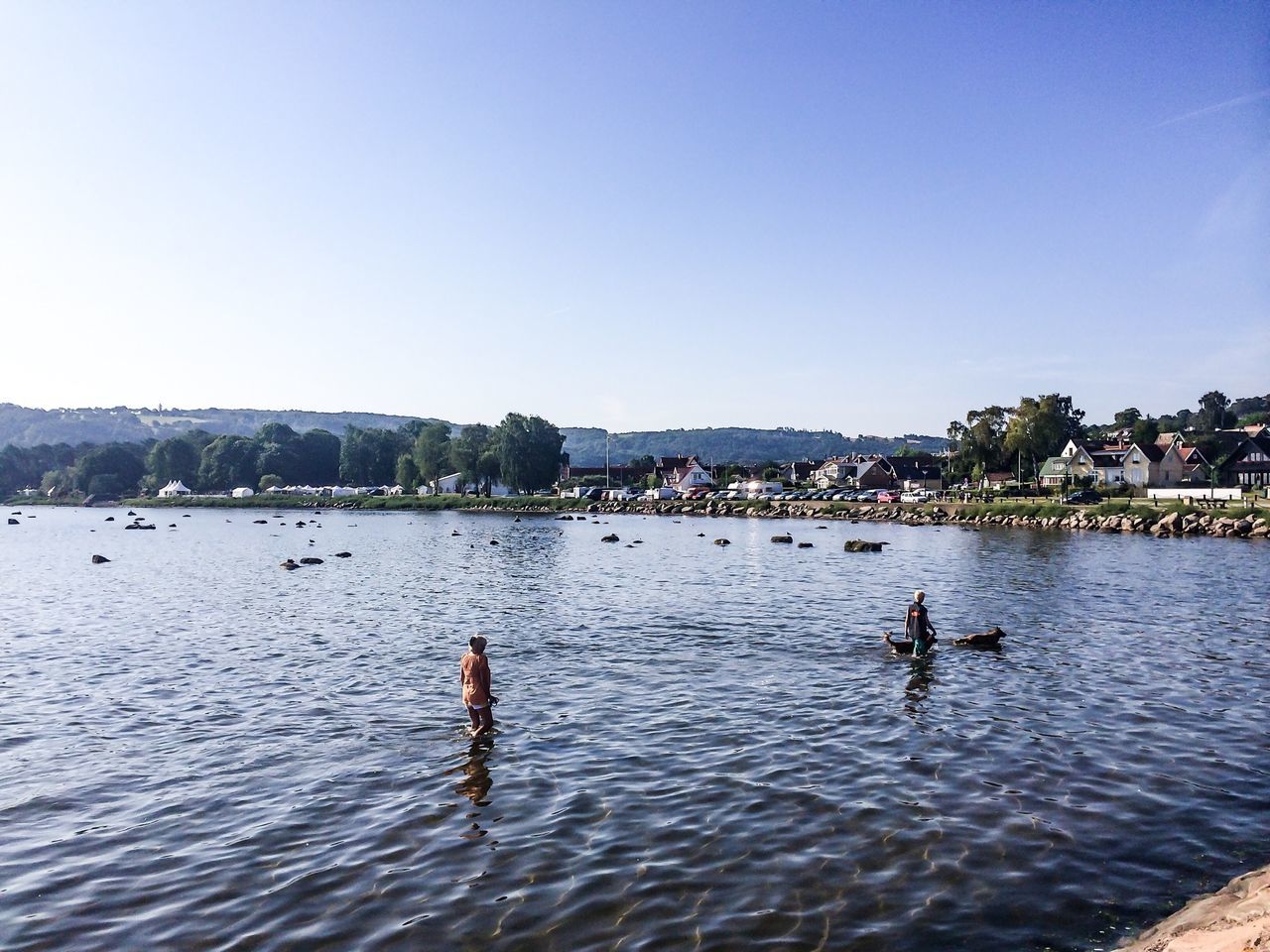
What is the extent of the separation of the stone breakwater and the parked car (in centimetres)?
1000

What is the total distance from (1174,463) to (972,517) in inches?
2233

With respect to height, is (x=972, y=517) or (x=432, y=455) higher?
(x=432, y=455)

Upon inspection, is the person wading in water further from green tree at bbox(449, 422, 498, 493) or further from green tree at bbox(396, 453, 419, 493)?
green tree at bbox(396, 453, 419, 493)

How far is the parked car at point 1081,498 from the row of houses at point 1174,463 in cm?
1941

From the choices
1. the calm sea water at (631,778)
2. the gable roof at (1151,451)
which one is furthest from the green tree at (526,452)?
the calm sea water at (631,778)

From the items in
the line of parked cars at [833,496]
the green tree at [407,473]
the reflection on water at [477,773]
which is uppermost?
the green tree at [407,473]

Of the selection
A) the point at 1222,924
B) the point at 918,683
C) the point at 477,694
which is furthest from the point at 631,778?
the point at 918,683

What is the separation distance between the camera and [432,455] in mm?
186250

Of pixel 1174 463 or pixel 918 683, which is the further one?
pixel 1174 463

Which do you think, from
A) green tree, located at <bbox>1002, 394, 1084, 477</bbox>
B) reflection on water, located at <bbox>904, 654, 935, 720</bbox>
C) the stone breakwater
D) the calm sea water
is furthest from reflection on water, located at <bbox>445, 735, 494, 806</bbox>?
green tree, located at <bbox>1002, 394, 1084, 477</bbox>

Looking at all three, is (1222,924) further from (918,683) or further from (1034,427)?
(1034,427)

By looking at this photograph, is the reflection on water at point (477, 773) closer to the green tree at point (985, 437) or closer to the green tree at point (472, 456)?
the green tree at point (985, 437)

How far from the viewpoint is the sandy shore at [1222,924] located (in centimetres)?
885

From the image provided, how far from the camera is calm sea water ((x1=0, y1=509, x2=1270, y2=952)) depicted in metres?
11.5
